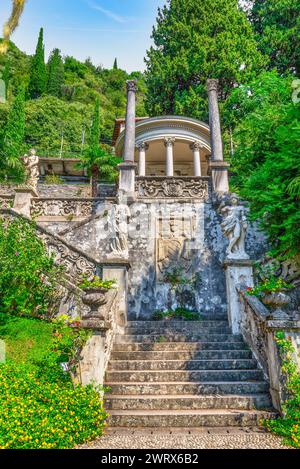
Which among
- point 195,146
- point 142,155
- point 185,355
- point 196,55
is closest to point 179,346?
point 185,355

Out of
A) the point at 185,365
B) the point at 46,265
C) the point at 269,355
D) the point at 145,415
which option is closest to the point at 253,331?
the point at 269,355

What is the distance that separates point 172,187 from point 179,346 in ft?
18.7

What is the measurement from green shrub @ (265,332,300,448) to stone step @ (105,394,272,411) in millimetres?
486

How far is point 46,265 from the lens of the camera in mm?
8812

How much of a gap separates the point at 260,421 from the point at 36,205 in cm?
1024

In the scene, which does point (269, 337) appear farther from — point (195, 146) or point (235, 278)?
point (195, 146)

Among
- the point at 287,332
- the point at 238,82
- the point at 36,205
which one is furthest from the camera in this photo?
the point at 238,82

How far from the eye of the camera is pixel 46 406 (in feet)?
15.1

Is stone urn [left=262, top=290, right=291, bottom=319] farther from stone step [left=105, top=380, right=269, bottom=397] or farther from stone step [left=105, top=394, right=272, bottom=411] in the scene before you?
stone step [left=105, top=394, right=272, bottom=411]

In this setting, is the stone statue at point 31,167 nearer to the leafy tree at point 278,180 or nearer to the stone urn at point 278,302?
the leafy tree at point 278,180
